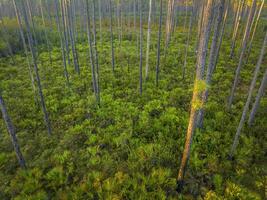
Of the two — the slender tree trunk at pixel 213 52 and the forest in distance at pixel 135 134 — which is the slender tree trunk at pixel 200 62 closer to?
the forest in distance at pixel 135 134

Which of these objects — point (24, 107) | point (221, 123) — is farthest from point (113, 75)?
point (221, 123)

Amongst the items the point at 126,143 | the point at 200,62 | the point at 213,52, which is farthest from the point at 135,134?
the point at 200,62

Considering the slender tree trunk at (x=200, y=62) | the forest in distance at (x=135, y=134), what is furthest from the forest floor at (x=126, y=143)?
the slender tree trunk at (x=200, y=62)

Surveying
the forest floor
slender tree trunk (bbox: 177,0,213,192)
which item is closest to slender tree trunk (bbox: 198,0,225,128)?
slender tree trunk (bbox: 177,0,213,192)

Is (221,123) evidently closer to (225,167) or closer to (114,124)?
(225,167)

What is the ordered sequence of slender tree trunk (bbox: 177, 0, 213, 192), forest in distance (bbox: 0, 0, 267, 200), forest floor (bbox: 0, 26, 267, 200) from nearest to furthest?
slender tree trunk (bbox: 177, 0, 213, 192)
forest in distance (bbox: 0, 0, 267, 200)
forest floor (bbox: 0, 26, 267, 200)

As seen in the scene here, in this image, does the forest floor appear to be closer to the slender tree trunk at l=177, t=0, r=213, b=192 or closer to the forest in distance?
the forest in distance

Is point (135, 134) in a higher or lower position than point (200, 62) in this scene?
lower

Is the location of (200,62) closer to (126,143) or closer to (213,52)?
(213,52)

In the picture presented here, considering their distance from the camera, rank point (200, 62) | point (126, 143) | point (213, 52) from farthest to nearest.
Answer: point (126, 143) < point (213, 52) < point (200, 62)
